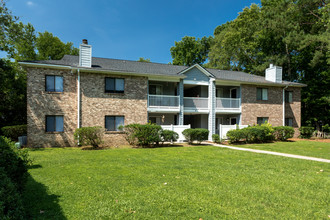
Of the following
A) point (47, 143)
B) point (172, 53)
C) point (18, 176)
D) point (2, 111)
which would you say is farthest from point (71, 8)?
point (172, 53)

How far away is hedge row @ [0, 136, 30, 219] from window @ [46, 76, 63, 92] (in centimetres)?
1086

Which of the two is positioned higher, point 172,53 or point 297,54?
point 172,53

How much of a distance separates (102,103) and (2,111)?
12.6 metres

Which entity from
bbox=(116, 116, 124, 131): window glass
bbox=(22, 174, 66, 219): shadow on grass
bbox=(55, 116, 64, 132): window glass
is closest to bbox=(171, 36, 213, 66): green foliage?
bbox=(116, 116, 124, 131): window glass

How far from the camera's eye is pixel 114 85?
50.3ft

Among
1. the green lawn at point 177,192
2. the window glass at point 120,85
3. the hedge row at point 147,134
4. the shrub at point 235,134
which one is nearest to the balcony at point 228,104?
the shrub at point 235,134

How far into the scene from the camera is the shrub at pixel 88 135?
12812 millimetres

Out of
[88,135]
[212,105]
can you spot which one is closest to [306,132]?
[212,105]

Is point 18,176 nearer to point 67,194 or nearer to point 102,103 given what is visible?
point 67,194

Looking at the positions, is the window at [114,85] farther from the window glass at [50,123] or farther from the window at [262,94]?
the window at [262,94]

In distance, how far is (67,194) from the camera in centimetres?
466

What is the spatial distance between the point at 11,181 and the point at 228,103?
720 inches

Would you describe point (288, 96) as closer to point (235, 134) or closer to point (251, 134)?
point (251, 134)

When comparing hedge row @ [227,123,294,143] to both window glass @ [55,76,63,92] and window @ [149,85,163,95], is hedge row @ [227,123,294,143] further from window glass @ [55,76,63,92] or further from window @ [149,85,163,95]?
window glass @ [55,76,63,92]
